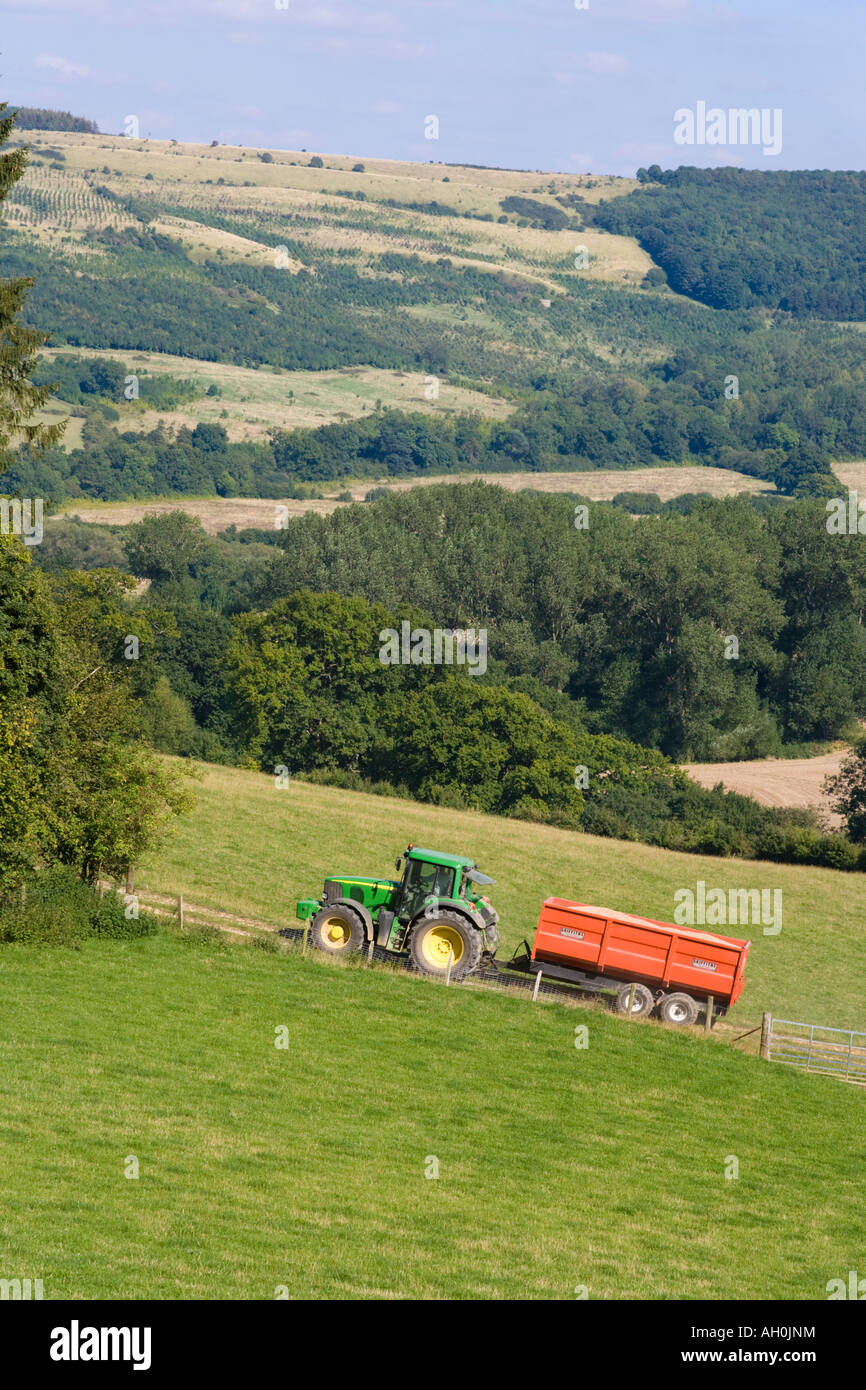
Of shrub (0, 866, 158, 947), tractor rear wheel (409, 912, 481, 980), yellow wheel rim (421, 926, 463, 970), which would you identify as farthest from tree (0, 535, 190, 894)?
yellow wheel rim (421, 926, 463, 970)

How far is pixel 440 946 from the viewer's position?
107 feet

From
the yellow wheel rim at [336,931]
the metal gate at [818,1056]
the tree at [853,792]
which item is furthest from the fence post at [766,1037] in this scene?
the tree at [853,792]

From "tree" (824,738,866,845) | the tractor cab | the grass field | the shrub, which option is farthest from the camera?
"tree" (824,738,866,845)

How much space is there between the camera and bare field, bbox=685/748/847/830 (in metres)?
86.0

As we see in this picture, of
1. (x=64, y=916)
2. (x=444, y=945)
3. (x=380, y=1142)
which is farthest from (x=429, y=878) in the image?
(x=380, y=1142)

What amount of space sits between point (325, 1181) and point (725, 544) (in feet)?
331

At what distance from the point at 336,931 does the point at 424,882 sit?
9.66 feet

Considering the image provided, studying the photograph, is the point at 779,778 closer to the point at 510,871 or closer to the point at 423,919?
the point at 510,871

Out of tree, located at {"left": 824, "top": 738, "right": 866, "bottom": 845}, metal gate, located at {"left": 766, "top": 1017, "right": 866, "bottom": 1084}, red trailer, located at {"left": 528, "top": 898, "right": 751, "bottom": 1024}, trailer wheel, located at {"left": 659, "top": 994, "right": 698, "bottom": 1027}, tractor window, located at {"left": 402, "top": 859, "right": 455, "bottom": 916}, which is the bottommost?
tree, located at {"left": 824, "top": 738, "right": 866, "bottom": 845}

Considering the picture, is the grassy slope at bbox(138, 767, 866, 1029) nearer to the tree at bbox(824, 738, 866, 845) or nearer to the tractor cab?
the tractor cab

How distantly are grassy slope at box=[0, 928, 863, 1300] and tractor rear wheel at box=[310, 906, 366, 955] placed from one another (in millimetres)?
1164

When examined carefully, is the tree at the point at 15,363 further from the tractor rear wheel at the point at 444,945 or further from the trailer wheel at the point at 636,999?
the trailer wheel at the point at 636,999

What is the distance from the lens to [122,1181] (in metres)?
17.4
